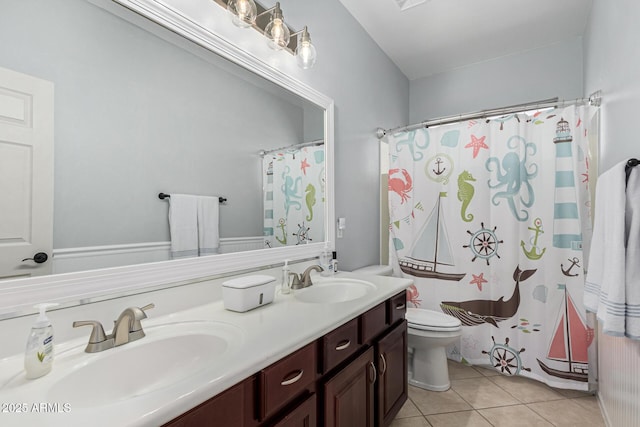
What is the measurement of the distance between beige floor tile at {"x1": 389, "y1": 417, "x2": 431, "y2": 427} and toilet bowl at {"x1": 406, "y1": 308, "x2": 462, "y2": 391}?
334mm

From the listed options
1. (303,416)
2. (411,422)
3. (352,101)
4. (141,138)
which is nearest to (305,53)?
(352,101)

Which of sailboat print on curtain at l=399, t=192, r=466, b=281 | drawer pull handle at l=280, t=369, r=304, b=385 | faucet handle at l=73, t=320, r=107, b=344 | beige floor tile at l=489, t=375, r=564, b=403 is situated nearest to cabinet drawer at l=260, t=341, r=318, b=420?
drawer pull handle at l=280, t=369, r=304, b=385

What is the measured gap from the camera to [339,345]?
3.77 ft

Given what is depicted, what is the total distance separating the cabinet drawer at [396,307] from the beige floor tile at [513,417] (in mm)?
815

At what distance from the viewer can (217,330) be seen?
1.00m

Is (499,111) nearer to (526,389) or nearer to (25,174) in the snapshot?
(526,389)

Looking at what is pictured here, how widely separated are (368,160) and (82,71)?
1899 millimetres

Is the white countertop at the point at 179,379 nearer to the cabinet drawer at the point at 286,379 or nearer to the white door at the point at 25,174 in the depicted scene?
the cabinet drawer at the point at 286,379

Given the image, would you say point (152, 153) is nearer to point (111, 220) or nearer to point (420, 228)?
point (111, 220)

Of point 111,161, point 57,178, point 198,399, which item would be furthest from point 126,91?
point 198,399

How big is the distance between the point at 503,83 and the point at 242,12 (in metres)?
2.50

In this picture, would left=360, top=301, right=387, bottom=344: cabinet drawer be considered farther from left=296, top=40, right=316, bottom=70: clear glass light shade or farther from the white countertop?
left=296, top=40, right=316, bottom=70: clear glass light shade

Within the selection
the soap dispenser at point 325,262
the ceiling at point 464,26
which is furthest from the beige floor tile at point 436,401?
the ceiling at point 464,26

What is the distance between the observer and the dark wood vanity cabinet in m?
0.76
